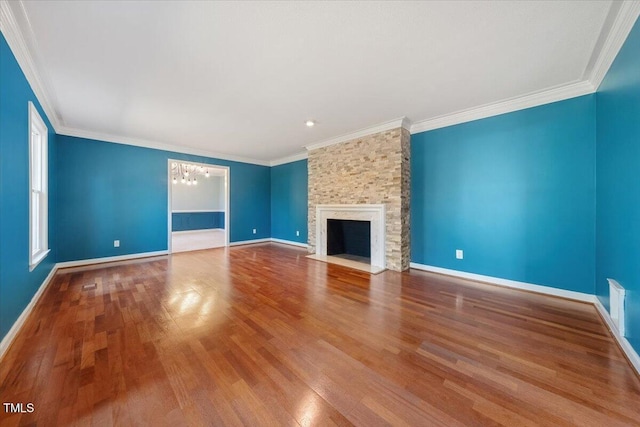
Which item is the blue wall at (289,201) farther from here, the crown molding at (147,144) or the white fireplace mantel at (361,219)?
the white fireplace mantel at (361,219)

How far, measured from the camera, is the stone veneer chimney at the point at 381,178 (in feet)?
12.7

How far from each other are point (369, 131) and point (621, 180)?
3.03 meters

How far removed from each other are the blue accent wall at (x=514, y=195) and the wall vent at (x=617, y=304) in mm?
901

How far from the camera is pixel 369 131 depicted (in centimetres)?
423

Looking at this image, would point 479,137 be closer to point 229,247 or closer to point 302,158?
point 302,158

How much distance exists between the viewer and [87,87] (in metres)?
2.75

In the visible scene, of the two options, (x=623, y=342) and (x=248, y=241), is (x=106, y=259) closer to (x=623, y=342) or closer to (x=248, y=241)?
(x=248, y=241)

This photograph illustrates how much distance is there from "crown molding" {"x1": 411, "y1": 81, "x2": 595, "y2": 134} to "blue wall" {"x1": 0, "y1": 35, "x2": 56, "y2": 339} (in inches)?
179

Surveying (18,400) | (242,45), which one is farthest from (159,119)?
(18,400)

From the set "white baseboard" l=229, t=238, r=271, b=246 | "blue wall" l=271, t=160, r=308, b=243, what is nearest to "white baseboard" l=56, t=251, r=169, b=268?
"white baseboard" l=229, t=238, r=271, b=246

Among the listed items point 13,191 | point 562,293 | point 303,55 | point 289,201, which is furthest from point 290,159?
point 562,293

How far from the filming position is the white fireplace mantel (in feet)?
13.4

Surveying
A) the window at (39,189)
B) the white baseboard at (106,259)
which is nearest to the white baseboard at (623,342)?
the window at (39,189)

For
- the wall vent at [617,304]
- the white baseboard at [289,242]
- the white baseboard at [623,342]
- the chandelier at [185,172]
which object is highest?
the chandelier at [185,172]
